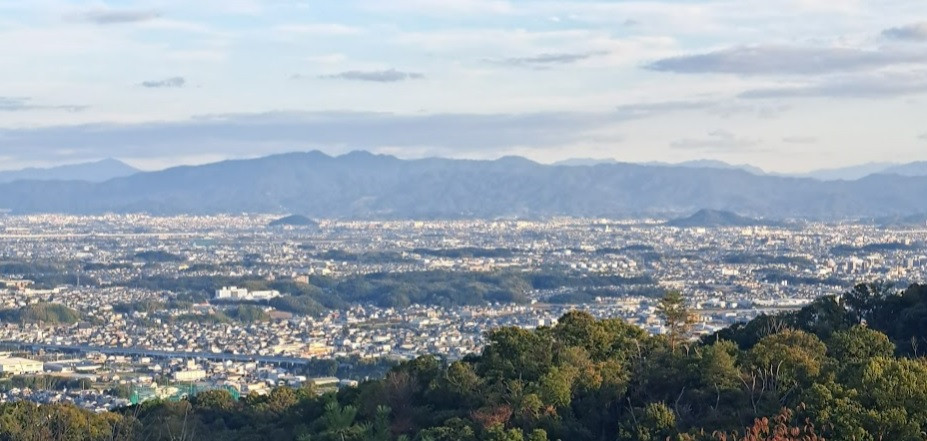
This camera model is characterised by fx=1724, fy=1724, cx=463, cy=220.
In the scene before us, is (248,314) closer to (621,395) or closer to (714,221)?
(621,395)

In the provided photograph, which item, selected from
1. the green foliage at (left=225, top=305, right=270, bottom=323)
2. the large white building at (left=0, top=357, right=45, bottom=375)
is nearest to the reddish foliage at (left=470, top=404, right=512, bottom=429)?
the large white building at (left=0, top=357, right=45, bottom=375)

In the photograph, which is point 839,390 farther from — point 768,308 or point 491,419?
point 768,308

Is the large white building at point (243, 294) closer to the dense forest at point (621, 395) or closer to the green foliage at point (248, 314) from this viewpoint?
the green foliage at point (248, 314)

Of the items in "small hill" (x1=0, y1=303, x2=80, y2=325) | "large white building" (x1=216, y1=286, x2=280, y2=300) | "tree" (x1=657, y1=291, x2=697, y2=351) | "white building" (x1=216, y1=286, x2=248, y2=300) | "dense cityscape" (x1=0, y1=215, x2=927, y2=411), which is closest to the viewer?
"tree" (x1=657, y1=291, x2=697, y2=351)

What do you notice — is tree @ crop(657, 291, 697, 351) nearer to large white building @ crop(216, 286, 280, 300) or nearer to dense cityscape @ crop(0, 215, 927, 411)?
dense cityscape @ crop(0, 215, 927, 411)

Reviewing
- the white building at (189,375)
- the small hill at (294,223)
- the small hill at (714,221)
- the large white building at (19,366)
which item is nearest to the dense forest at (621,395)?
the white building at (189,375)

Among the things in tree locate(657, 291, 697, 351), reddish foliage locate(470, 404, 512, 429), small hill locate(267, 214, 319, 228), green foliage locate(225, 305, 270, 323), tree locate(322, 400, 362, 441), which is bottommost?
green foliage locate(225, 305, 270, 323)
